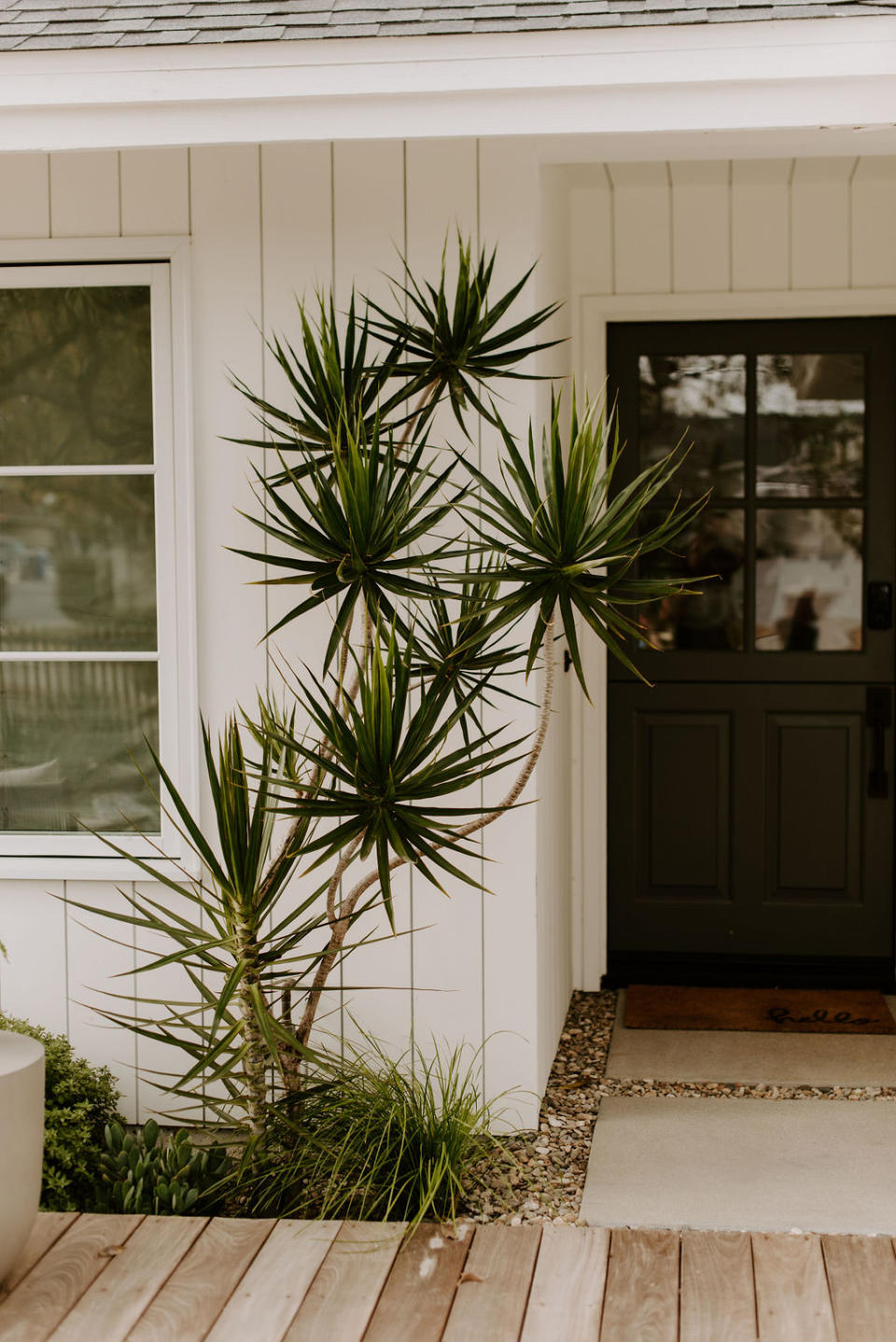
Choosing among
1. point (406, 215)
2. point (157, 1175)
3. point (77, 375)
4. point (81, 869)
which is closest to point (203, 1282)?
point (157, 1175)

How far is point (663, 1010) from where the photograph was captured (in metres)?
4.09

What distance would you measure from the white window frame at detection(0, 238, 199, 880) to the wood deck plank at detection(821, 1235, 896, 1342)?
5.60ft

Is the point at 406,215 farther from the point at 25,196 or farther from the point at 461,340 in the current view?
the point at 25,196

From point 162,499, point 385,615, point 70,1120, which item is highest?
point 162,499

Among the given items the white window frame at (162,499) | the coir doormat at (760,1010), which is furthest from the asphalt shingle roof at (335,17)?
the coir doormat at (760,1010)

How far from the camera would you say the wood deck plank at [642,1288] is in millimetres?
2312

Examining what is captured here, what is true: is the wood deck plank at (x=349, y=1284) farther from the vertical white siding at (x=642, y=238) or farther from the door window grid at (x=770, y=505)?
the vertical white siding at (x=642, y=238)

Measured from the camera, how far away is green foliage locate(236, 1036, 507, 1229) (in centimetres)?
271

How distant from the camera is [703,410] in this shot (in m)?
4.28

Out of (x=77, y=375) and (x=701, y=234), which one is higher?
(x=701, y=234)

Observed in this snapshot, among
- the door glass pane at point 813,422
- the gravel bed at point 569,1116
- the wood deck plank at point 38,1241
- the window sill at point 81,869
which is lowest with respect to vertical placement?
the gravel bed at point 569,1116

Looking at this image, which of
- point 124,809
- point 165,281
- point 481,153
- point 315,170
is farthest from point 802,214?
point 124,809

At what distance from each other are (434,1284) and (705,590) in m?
2.48

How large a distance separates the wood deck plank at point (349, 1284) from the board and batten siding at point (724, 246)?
6.42 ft
